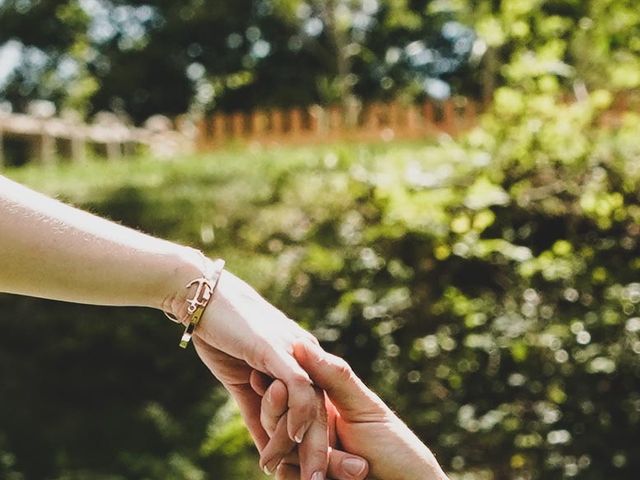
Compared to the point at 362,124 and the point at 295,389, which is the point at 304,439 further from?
the point at 362,124

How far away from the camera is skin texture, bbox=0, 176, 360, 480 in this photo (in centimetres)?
161

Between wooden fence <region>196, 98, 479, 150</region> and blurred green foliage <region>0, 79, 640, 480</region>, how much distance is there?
13.4 ft

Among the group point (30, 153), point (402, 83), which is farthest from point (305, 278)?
Result: point (402, 83)

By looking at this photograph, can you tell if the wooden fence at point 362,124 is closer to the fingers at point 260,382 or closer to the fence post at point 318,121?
the fence post at point 318,121

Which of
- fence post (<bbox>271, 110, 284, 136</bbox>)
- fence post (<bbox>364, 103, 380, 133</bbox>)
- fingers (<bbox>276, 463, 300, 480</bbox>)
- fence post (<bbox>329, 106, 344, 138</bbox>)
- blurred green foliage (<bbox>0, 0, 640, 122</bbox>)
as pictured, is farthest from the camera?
blurred green foliage (<bbox>0, 0, 640, 122</bbox>)

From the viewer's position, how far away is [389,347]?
518 centimetres

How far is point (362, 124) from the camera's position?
11.6 metres

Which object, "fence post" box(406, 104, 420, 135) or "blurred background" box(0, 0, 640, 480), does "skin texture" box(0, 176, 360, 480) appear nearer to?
"blurred background" box(0, 0, 640, 480)

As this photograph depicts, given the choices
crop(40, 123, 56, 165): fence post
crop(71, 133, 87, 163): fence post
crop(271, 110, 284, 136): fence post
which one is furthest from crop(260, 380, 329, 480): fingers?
crop(71, 133, 87, 163): fence post

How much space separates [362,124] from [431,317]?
674 centimetres

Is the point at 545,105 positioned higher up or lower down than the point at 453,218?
higher up

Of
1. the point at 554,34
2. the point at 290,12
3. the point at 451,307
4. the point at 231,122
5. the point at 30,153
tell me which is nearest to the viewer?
the point at 451,307

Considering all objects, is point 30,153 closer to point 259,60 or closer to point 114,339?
point 114,339

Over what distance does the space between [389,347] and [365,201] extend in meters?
1.05
